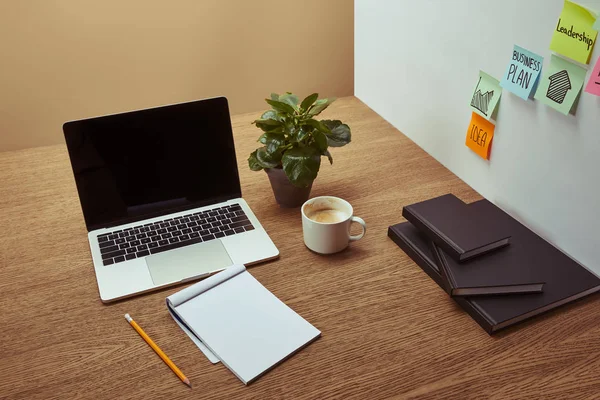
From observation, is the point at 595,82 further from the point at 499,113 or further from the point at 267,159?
the point at 267,159

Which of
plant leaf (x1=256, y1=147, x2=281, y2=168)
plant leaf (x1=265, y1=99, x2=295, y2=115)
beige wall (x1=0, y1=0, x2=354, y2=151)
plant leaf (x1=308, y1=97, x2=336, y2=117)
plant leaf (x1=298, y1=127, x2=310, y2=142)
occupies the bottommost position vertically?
beige wall (x1=0, y1=0, x2=354, y2=151)

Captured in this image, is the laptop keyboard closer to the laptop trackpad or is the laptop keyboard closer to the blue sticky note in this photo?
the laptop trackpad

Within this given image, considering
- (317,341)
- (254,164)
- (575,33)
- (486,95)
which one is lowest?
(317,341)

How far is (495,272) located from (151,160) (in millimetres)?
672

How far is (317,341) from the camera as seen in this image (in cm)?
87

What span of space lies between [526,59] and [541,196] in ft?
0.83

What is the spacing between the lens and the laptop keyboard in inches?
41.6

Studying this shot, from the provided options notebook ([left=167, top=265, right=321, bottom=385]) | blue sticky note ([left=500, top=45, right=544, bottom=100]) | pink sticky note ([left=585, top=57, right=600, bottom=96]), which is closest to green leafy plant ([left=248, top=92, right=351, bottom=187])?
notebook ([left=167, top=265, right=321, bottom=385])

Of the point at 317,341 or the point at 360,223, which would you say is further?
the point at 360,223

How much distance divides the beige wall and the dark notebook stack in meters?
1.66

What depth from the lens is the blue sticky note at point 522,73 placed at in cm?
99

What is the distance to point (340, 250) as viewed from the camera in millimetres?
1053

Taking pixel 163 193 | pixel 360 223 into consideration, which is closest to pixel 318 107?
pixel 360 223

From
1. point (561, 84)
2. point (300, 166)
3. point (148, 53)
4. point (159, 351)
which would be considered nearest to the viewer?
point (159, 351)
